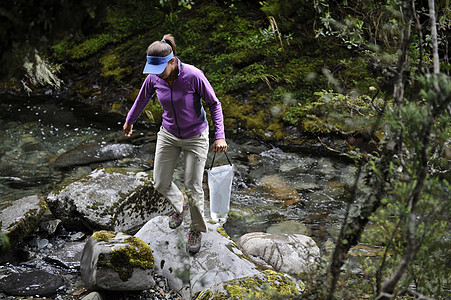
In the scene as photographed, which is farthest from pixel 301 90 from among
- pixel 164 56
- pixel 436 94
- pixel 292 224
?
pixel 436 94

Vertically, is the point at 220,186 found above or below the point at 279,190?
above

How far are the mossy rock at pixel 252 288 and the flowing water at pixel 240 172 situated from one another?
1.63m

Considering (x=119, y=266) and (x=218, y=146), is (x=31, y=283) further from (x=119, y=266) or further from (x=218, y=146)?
(x=218, y=146)

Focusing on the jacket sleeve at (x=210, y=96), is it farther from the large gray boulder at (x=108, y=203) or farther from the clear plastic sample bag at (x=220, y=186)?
the large gray boulder at (x=108, y=203)

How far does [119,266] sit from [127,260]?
92 mm

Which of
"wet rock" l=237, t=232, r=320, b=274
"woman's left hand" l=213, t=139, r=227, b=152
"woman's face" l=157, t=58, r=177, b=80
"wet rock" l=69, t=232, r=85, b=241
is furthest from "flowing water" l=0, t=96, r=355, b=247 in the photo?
"woman's face" l=157, t=58, r=177, b=80

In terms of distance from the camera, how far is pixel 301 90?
9.08m

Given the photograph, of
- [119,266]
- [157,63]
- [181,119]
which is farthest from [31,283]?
[157,63]

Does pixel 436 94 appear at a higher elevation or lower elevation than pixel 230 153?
higher

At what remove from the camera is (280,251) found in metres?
4.76

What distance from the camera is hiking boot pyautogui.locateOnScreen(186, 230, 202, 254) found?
14.0 ft

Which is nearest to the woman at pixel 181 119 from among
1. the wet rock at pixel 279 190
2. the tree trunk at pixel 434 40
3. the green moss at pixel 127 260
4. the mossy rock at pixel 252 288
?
the green moss at pixel 127 260

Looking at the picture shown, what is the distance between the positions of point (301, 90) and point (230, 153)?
234 centimetres

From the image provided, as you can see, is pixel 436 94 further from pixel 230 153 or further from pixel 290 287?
pixel 230 153
